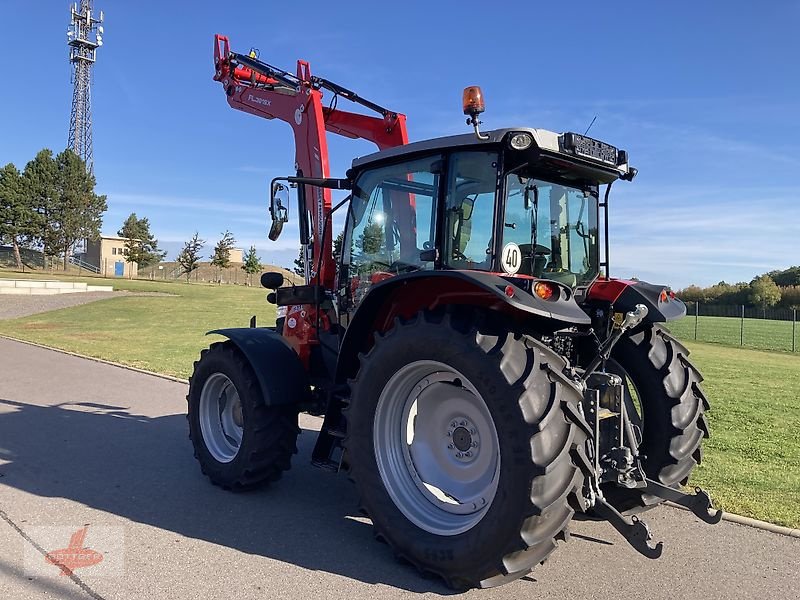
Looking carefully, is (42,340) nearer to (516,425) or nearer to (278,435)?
(278,435)

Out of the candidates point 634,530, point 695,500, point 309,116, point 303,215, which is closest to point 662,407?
point 695,500

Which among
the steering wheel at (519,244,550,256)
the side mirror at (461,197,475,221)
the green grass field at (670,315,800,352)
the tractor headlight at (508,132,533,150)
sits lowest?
the green grass field at (670,315,800,352)

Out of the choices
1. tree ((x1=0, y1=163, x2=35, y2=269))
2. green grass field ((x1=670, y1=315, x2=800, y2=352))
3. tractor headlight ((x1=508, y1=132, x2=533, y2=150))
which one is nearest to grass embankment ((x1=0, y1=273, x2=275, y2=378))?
tractor headlight ((x1=508, y1=132, x2=533, y2=150))

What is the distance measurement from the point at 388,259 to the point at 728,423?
18.9 feet

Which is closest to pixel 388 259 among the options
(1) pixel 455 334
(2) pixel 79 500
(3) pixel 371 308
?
(3) pixel 371 308

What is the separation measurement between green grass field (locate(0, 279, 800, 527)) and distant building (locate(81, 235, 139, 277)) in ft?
125

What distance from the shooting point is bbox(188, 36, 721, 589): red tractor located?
3379mm

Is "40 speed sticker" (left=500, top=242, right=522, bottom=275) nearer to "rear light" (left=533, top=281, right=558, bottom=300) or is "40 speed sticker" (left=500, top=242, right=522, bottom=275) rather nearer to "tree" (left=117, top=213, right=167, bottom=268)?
"rear light" (left=533, top=281, right=558, bottom=300)

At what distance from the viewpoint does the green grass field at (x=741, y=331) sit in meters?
24.3

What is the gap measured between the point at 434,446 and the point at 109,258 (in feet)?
238

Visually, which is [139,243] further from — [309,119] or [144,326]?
[309,119]

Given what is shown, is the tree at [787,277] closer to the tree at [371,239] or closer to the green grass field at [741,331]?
the green grass field at [741,331]

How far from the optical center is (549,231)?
4.48 metres
